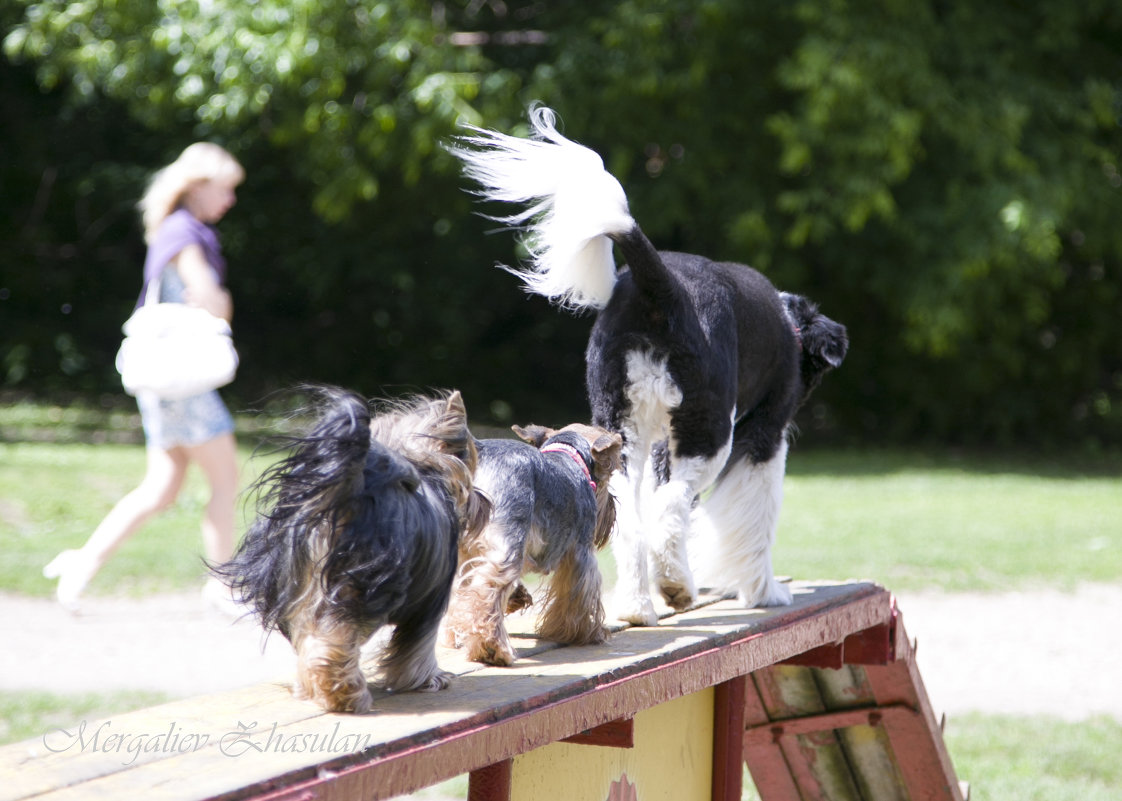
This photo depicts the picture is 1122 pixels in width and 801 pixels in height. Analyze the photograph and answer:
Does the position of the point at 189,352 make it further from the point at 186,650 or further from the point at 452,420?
the point at 452,420

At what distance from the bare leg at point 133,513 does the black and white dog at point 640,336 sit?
316 centimetres

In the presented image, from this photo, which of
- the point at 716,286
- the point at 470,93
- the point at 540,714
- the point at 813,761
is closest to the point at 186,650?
the point at 813,761

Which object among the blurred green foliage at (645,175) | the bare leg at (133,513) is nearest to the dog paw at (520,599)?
the bare leg at (133,513)

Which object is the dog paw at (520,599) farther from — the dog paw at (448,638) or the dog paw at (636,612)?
the dog paw at (636,612)

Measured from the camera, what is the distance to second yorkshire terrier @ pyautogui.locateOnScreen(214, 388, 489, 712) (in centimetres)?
232

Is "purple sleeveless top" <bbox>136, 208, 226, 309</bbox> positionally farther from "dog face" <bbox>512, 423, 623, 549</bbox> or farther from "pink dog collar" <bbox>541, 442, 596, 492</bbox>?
"pink dog collar" <bbox>541, 442, 596, 492</bbox>

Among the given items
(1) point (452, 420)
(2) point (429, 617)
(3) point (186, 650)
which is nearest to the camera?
(2) point (429, 617)

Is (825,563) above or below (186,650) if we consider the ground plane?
above

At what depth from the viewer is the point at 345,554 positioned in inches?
91.6

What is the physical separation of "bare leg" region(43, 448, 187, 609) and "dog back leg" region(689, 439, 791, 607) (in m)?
3.23

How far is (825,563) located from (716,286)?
17.5 feet

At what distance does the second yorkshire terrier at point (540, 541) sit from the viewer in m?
2.88

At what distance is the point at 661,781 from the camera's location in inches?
144

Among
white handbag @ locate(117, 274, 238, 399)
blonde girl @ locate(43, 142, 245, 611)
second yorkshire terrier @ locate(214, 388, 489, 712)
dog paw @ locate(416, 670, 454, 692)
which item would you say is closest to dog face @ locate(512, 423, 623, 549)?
dog paw @ locate(416, 670, 454, 692)
